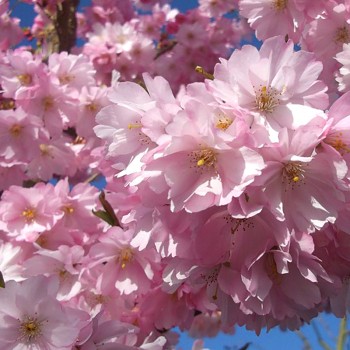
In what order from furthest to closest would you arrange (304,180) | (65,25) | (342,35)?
1. (65,25)
2. (342,35)
3. (304,180)

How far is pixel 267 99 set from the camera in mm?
1549

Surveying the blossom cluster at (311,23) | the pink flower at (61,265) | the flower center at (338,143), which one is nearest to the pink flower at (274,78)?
the flower center at (338,143)

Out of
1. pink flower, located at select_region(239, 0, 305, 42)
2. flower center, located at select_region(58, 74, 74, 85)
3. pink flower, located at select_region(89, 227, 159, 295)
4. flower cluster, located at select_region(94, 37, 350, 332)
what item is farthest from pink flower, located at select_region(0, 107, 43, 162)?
flower cluster, located at select_region(94, 37, 350, 332)

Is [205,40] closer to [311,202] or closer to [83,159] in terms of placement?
[83,159]

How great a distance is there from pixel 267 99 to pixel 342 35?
29.2 inches

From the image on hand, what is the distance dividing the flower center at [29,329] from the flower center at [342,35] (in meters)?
1.36

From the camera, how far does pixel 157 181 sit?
145 cm

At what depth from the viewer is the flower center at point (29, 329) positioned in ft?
5.41

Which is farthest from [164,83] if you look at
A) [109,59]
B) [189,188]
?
[109,59]

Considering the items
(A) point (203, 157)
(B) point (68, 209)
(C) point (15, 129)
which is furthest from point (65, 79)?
(A) point (203, 157)

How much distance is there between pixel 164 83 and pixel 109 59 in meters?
2.97

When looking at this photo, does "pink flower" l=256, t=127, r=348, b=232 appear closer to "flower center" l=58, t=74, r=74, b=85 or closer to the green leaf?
the green leaf

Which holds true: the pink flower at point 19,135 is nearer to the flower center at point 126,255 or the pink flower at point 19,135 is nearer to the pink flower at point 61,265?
the pink flower at point 61,265

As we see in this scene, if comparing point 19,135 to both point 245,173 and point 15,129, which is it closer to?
point 15,129
